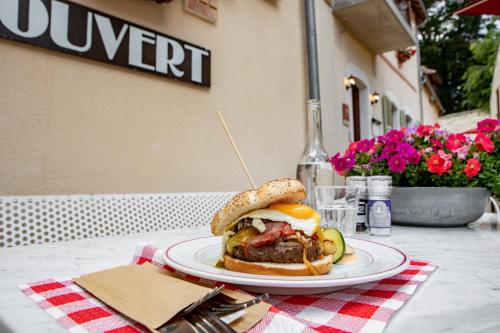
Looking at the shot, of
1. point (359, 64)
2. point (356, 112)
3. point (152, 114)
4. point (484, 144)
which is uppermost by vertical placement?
point (359, 64)

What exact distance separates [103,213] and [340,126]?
380 centimetres

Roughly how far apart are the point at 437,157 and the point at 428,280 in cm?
85

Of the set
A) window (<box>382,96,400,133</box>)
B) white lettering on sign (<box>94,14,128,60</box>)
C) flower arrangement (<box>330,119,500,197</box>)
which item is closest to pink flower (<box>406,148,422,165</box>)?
flower arrangement (<box>330,119,500,197</box>)

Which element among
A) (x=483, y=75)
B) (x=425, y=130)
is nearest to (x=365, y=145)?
(x=425, y=130)

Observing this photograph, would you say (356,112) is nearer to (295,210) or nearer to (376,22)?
(376,22)

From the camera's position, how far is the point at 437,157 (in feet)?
4.53

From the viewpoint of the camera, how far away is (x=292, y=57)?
12.3ft

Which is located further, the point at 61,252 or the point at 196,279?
the point at 61,252

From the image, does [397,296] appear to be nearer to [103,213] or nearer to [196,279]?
[196,279]

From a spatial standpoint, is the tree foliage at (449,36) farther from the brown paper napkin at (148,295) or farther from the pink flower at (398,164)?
the brown paper napkin at (148,295)

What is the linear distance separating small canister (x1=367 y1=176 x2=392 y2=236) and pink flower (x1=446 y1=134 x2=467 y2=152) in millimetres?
395

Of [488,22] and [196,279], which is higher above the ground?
[488,22]

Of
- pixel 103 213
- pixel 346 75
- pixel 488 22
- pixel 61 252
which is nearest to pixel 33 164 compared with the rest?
pixel 103 213

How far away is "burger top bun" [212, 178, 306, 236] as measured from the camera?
29.8 inches
